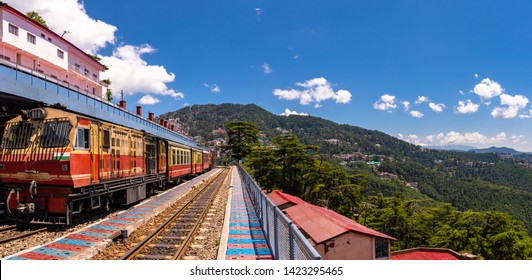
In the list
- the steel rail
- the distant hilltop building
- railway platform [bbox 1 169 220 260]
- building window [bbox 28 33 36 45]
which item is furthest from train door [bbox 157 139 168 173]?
building window [bbox 28 33 36 45]

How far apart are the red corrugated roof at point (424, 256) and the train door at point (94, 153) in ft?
64.2

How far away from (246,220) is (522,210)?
125906mm

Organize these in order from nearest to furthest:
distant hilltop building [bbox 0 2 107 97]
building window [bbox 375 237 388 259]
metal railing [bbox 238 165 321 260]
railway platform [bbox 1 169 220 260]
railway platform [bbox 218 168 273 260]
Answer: metal railing [bbox 238 165 321 260] < railway platform [bbox 1 169 220 260] < railway platform [bbox 218 168 273 260] < building window [bbox 375 237 388 259] < distant hilltop building [bbox 0 2 107 97]

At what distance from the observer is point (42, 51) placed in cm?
2902

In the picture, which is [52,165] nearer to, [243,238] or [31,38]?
[243,238]

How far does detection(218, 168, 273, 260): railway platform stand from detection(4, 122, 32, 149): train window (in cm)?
679

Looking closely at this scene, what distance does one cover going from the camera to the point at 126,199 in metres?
13.1

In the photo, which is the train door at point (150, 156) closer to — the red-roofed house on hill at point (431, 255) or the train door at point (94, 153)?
the train door at point (94, 153)

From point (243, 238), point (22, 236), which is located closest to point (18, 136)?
point (22, 236)

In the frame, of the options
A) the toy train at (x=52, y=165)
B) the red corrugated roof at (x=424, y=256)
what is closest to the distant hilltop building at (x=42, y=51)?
→ the toy train at (x=52, y=165)

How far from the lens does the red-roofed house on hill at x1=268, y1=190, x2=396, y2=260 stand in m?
13.5

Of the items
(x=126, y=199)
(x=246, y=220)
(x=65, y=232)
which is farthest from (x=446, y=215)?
(x=65, y=232)

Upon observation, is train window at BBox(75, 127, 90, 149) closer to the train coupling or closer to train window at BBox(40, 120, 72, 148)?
train window at BBox(40, 120, 72, 148)

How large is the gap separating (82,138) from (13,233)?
3.21m
